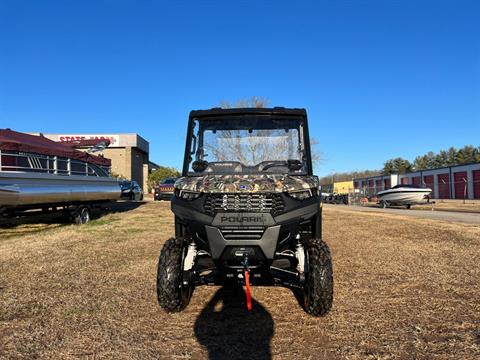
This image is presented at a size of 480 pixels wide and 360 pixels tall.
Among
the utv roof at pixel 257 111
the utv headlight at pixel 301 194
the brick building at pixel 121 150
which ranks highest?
the brick building at pixel 121 150

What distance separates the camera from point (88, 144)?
567 inches

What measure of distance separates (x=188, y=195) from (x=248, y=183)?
25.4 inches

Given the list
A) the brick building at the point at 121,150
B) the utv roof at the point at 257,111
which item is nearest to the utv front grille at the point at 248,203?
the utv roof at the point at 257,111

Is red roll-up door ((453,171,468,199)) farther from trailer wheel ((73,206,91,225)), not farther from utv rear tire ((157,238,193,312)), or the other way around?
utv rear tire ((157,238,193,312))

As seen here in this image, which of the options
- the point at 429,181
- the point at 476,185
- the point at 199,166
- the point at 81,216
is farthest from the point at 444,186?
the point at 199,166

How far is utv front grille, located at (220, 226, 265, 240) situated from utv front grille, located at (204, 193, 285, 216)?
17cm

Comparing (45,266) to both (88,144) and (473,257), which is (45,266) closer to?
(473,257)

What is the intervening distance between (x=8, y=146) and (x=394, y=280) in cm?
853

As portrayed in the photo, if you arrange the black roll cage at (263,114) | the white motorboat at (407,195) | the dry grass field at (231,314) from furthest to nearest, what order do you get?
the white motorboat at (407,195) → the black roll cage at (263,114) → the dry grass field at (231,314)

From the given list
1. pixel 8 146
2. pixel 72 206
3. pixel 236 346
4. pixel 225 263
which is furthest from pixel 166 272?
pixel 72 206

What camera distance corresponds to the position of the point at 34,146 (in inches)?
408

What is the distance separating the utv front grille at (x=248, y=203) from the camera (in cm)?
381

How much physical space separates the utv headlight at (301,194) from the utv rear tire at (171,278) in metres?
1.29

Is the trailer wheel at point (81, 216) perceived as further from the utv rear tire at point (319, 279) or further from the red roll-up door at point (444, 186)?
the red roll-up door at point (444, 186)
